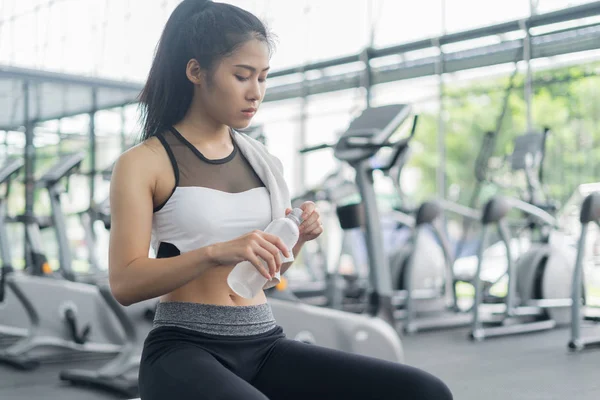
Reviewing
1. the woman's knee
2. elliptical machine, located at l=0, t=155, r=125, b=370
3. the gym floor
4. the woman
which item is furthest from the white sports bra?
elliptical machine, located at l=0, t=155, r=125, b=370

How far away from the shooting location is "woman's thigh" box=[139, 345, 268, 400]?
3.42ft

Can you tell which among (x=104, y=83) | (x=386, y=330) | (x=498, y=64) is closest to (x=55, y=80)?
(x=104, y=83)

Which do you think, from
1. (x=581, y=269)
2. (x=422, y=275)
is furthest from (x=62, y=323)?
(x=581, y=269)

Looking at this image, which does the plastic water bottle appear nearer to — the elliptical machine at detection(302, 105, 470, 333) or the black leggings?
the black leggings

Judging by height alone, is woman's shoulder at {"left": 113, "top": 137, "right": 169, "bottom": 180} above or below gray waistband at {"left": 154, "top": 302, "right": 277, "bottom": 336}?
above

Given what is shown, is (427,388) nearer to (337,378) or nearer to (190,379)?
(337,378)

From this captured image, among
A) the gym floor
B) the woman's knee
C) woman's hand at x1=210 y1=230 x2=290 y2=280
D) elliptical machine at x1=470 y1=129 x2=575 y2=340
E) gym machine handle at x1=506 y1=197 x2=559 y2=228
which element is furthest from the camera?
elliptical machine at x1=470 y1=129 x2=575 y2=340

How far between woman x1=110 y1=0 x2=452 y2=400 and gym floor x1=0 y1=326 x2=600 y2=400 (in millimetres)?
1675

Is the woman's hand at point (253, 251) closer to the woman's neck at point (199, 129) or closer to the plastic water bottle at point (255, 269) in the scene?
the plastic water bottle at point (255, 269)

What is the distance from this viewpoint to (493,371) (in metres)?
3.30

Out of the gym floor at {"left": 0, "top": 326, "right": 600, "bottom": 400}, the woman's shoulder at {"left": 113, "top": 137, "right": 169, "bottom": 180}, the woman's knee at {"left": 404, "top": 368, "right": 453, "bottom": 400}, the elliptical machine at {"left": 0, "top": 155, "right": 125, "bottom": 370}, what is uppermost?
the woman's shoulder at {"left": 113, "top": 137, "right": 169, "bottom": 180}

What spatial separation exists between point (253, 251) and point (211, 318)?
22 cm

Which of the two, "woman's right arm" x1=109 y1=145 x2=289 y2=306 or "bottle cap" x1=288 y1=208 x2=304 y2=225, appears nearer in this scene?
"woman's right arm" x1=109 y1=145 x2=289 y2=306

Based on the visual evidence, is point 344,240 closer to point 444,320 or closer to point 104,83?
point 444,320
